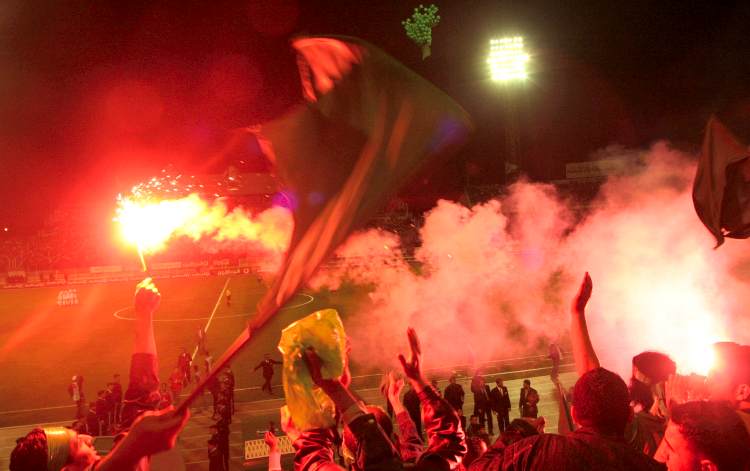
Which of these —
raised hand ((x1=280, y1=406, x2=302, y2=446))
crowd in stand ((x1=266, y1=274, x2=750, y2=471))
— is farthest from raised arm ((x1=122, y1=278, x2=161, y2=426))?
raised hand ((x1=280, y1=406, x2=302, y2=446))

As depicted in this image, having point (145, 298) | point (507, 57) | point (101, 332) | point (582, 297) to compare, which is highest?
point (507, 57)

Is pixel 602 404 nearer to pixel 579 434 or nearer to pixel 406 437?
pixel 579 434

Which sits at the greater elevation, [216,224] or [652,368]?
[216,224]

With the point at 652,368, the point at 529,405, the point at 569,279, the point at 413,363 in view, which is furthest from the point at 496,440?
the point at 569,279

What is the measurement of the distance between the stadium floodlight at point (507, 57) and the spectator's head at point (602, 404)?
125ft

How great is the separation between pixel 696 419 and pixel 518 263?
1462cm

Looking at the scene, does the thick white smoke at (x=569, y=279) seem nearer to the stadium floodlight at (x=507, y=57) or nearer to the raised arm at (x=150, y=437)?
the raised arm at (x=150, y=437)

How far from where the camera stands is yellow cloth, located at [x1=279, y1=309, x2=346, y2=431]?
238cm

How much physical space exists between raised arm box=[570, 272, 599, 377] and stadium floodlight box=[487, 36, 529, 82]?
36942 millimetres

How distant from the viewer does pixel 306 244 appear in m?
1.89

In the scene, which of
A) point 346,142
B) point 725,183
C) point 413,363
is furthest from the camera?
point 725,183

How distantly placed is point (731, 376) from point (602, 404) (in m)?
1.70

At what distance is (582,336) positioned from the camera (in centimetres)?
332

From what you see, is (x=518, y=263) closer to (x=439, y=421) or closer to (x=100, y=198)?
(x=439, y=421)
